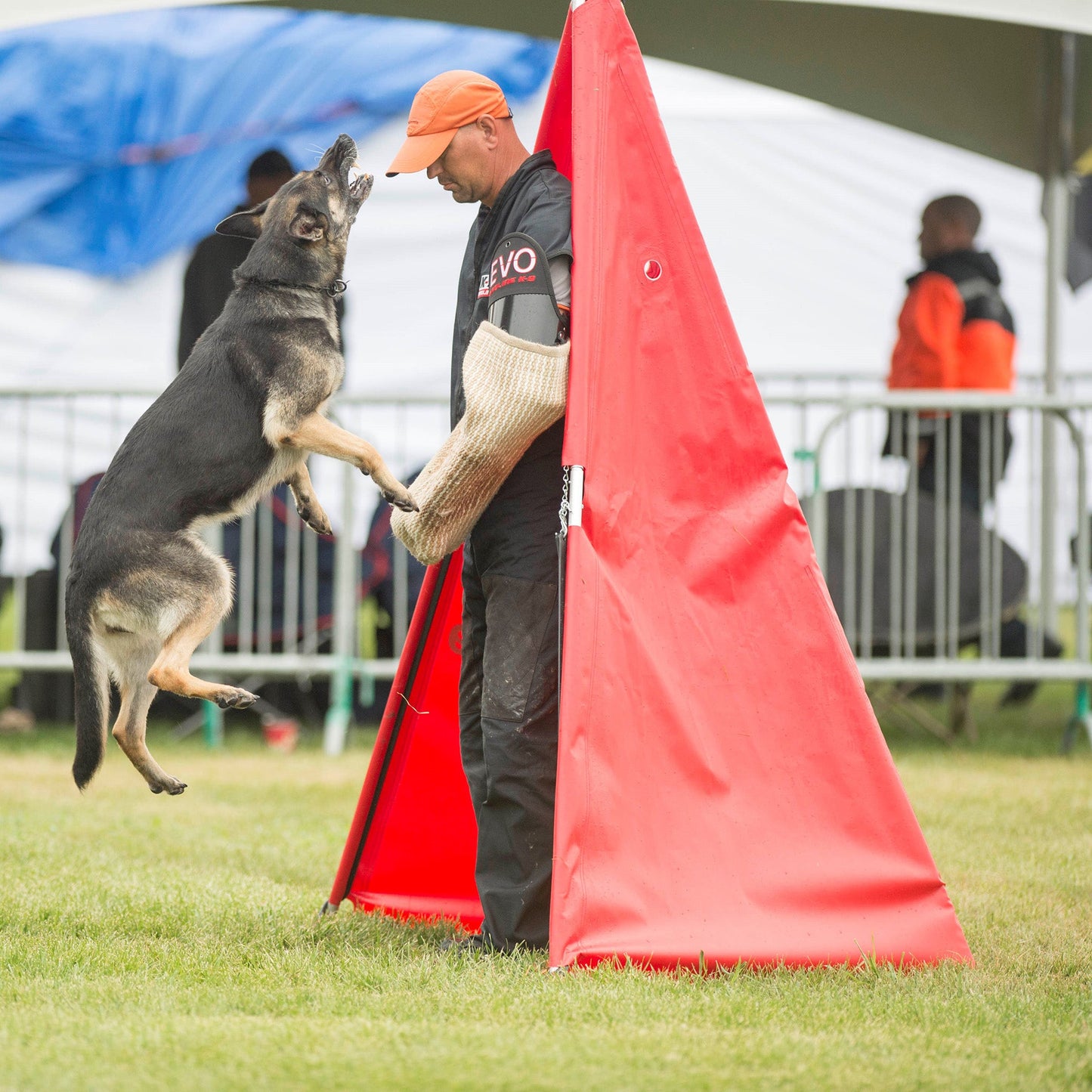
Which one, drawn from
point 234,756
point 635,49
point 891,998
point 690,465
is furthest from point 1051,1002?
point 234,756

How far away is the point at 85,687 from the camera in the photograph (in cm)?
392

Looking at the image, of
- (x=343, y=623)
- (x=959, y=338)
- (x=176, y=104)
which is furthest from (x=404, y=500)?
(x=176, y=104)

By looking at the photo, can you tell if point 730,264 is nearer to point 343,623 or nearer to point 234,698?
point 343,623

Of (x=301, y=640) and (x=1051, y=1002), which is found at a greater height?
(x=301, y=640)

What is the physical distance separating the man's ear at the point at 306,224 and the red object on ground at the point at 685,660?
0.83 meters

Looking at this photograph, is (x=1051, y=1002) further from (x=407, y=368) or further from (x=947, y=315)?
(x=407, y=368)

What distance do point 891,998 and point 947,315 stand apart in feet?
17.0

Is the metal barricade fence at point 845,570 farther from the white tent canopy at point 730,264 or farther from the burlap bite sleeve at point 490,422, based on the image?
the white tent canopy at point 730,264

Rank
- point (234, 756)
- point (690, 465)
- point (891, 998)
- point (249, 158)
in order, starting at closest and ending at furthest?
point (891, 998) → point (690, 465) → point (234, 756) → point (249, 158)

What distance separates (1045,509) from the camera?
8031 millimetres

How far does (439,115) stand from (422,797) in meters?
1.92

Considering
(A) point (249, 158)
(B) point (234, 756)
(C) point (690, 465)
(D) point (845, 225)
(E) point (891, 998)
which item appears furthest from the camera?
(D) point (845, 225)

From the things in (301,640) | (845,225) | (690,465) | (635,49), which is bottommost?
(301,640)

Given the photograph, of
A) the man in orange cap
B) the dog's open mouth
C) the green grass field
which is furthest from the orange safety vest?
the man in orange cap
